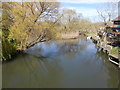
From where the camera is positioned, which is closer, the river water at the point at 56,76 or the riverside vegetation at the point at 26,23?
the river water at the point at 56,76

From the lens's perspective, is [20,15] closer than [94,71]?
No

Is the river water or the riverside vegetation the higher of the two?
the riverside vegetation

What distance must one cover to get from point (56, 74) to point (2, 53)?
19.8 ft

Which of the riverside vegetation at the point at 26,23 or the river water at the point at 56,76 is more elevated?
the riverside vegetation at the point at 26,23

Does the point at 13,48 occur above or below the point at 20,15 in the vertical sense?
below

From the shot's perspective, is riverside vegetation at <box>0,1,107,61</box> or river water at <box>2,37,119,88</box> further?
riverside vegetation at <box>0,1,107,61</box>

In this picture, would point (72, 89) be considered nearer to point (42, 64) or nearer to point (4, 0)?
point (42, 64)

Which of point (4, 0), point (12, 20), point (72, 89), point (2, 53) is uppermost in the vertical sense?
point (4, 0)

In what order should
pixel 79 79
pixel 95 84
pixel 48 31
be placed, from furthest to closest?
pixel 48 31, pixel 79 79, pixel 95 84

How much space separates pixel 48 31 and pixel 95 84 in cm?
1118

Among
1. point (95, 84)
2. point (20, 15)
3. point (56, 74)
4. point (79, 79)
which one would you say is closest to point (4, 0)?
point (20, 15)

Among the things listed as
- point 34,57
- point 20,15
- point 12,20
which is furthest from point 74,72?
point 12,20

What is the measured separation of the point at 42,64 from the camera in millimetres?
14648

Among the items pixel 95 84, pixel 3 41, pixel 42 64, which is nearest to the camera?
pixel 95 84
